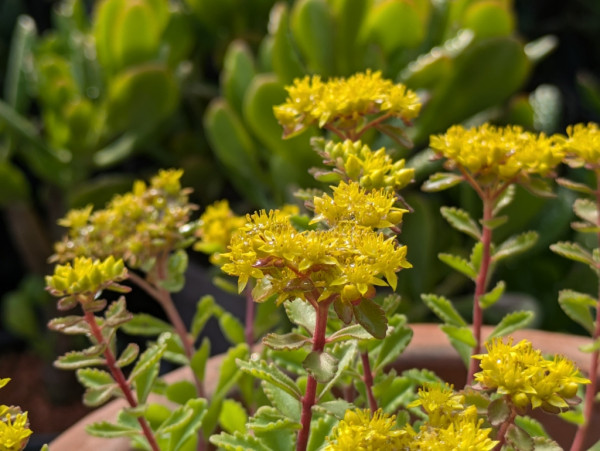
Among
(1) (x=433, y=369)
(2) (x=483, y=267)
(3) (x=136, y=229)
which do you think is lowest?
(1) (x=433, y=369)

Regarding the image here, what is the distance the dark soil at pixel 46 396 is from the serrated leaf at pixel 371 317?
1.05 m

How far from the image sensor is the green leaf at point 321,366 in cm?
40

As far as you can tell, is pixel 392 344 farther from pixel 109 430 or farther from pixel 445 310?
pixel 109 430

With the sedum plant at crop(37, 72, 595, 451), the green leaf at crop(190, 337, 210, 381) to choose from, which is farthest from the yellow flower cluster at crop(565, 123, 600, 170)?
the green leaf at crop(190, 337, 210, 381)

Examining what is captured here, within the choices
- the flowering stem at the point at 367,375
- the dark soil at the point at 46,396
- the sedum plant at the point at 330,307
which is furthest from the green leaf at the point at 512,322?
the dark soil at the point at 46,396

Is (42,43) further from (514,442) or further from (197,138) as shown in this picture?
(514,442)

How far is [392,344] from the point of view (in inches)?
22.8

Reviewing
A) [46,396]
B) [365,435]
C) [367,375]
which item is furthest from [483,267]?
[46,396]

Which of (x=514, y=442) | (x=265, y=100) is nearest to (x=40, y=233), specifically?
(x=265, y=100)

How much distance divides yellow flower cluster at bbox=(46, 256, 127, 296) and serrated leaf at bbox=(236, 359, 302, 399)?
11cm

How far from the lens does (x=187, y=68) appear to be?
1.50 meters

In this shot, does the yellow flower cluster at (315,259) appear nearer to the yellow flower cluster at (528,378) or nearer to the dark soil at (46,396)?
the yellow flower cluster at (528,378)

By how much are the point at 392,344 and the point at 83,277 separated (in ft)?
0.80

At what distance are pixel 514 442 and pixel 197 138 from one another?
1.20m
